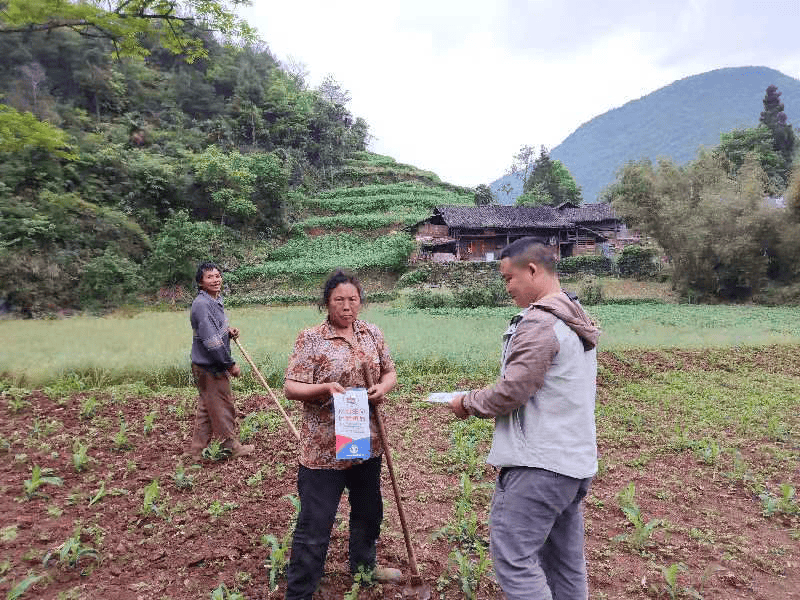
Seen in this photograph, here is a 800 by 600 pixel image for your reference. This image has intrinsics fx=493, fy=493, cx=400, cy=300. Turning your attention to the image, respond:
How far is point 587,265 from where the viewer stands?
3098 centimetres

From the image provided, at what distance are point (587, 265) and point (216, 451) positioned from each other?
29718 millimetres

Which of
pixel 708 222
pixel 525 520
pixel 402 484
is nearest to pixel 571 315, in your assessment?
pixel 525 520

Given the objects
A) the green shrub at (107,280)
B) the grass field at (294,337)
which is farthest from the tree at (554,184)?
the green shrub at (107,280)

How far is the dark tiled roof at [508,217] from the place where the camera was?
105 feet

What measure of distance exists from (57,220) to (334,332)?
19549 mm

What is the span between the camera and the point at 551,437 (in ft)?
6.56

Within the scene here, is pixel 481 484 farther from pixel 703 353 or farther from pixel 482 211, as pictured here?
pixel 482 211

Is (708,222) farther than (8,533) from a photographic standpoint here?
Yes

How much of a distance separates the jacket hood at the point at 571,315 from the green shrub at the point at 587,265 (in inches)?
1188

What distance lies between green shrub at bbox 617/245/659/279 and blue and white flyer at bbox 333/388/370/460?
30.8m

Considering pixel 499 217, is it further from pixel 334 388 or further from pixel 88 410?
pixel 334 388

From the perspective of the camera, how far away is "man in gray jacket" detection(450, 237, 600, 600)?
1978 mm

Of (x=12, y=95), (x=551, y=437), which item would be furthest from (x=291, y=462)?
(x=12, y=95)

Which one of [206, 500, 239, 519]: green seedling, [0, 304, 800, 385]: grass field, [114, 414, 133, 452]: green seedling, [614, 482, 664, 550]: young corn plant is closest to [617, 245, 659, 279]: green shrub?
[0, 304, 800, 385]: grass field
